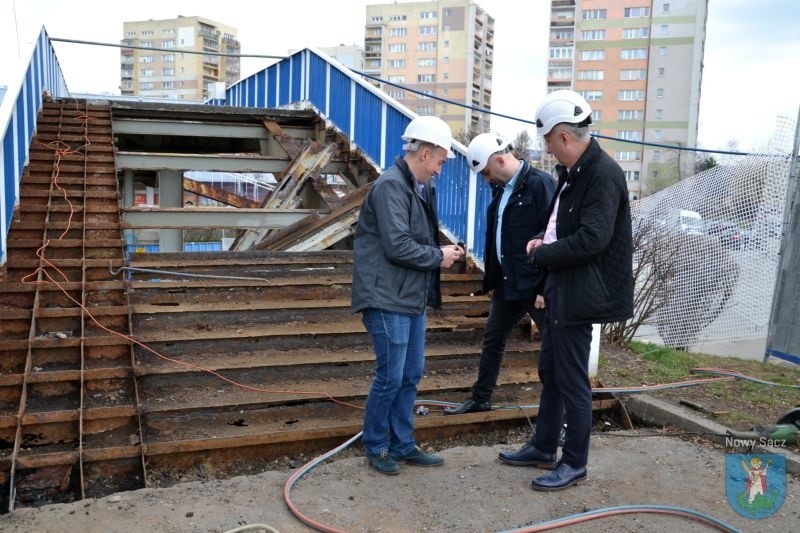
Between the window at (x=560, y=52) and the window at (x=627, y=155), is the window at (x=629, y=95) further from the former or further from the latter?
the window at (x=560, y=52)

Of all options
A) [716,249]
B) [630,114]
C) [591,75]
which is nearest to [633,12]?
[591,75]

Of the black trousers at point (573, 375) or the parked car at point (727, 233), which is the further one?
the parked car at point (727, 233)

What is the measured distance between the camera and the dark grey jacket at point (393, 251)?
3719mm

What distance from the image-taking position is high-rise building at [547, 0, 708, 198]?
71.5m

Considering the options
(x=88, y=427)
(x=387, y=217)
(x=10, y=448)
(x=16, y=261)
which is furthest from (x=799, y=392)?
(x=16, y=261)

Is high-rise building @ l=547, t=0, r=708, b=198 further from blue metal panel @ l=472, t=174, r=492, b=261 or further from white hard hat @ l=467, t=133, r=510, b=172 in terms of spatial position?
white hard hat @ l=467, t=133, r=510, b=172

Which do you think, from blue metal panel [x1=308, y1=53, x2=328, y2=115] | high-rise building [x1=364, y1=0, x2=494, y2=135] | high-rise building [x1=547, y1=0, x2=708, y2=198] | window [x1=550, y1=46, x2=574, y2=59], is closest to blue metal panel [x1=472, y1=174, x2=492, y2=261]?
blue metal panel [x1=308, y1=53, x2=328, y2=115]

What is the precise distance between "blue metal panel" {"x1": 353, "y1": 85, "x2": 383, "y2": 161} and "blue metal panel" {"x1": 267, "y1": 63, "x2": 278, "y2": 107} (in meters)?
4.74

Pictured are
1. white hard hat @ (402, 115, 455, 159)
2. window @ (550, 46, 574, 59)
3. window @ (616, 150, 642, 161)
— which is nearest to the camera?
white hard hat @ (402, 115, 455, 159)

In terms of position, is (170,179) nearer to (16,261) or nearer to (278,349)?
(16,261)

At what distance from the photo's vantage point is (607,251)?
363 centimetres

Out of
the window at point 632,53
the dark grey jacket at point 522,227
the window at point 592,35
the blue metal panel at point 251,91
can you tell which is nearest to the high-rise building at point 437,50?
the window at point 592,35

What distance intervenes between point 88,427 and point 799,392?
16.7 ft

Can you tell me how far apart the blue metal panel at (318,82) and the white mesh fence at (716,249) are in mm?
5243
